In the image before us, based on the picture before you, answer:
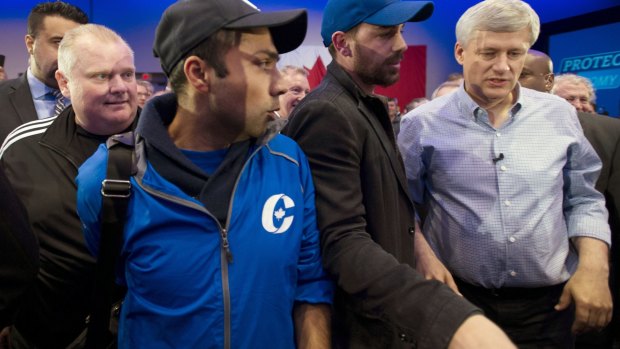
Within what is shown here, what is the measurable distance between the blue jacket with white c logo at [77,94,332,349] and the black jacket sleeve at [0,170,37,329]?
9.3 inches

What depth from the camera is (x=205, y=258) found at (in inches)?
51.9

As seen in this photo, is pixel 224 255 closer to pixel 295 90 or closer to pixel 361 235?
pixel 361 235

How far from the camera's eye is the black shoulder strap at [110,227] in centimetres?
133

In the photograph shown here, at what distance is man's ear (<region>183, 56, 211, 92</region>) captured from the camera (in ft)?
4.71

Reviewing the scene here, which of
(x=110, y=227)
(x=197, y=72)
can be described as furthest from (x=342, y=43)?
(x=110, y=227)

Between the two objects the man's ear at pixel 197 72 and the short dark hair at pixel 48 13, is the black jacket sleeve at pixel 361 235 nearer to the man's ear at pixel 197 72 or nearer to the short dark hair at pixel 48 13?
the man's ear at pixel 197 72

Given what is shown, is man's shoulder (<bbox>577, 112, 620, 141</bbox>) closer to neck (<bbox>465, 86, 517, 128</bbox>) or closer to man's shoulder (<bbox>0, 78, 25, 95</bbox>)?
neck (<bbox>465, 86, 517, 128</bbox>)

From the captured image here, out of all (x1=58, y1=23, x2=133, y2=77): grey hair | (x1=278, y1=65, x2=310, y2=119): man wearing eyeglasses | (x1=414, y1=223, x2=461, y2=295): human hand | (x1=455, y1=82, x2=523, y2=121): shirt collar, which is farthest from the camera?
(x1=278, y1=65, x2=310, y2=119): man wearing eyeglasses

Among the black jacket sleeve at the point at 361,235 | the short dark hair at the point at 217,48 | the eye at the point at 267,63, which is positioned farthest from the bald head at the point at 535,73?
the short dark hair at the point at 217,48

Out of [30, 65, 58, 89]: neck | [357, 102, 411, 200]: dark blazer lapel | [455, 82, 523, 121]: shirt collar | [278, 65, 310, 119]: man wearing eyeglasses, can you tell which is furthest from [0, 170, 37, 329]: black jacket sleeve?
[278, 65, 310, 119]: man wearing eyeglasses

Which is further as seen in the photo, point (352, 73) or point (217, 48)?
point (352, 73)

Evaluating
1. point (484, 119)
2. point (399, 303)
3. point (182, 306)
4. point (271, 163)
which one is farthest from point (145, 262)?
point (484, 119)

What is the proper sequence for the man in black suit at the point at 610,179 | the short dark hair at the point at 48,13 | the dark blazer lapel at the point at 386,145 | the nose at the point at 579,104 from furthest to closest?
the nose at the point at 579,104, the short dark hair at the point at 48,13, the man in black suit at the point at 610,179, the dark blazer lapel at the point at 386,145

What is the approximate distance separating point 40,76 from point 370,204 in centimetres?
231
